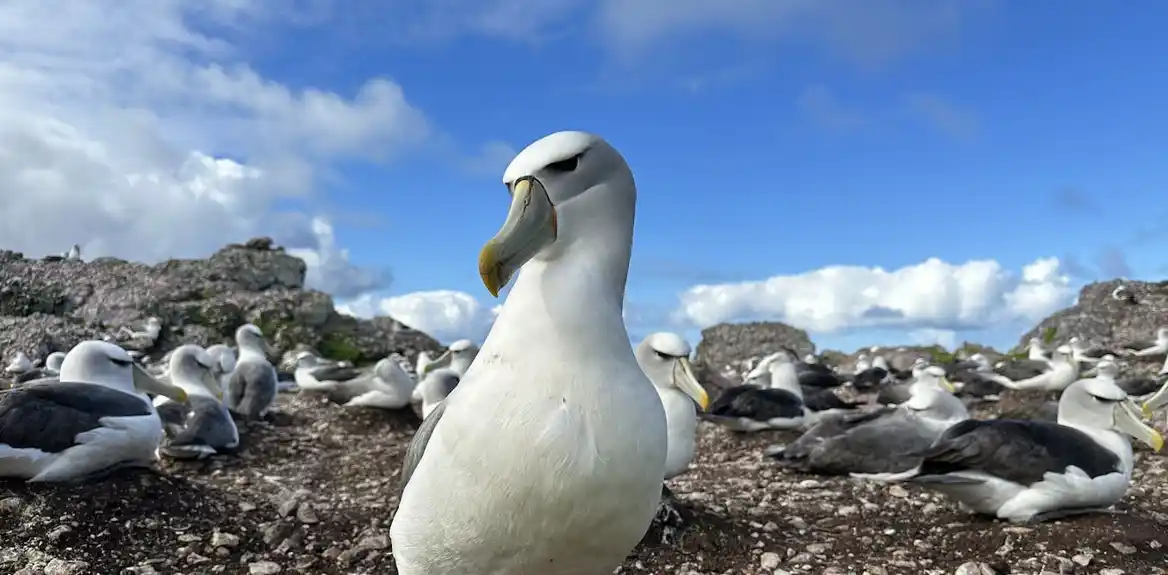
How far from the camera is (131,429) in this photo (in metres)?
6.68

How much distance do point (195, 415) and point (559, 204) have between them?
791 cm

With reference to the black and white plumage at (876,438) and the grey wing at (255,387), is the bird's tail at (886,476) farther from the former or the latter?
the grey wing at (255,387)

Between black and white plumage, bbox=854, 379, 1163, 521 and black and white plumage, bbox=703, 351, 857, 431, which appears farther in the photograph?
black and white plumage, bbox=703, 351, 857, 431

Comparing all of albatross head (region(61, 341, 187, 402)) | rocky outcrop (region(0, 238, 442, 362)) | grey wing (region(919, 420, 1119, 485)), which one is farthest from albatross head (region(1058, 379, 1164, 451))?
rocky outcrop (region(0, 238, 442, 362))

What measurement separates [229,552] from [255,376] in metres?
7.50

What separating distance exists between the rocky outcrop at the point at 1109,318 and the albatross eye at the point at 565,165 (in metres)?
29.7

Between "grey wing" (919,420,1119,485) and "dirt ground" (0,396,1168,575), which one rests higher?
"grey wing" (919,420,1119,485)

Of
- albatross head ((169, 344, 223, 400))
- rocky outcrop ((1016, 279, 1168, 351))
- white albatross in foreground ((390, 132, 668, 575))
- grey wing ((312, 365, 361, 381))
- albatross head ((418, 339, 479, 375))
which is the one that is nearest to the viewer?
white albatross in foreground ((390, 132, 668, 575))

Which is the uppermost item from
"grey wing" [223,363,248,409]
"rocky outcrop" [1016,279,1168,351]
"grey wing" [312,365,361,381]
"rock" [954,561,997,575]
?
"rocky outcrop" [1016,279,1168,351]

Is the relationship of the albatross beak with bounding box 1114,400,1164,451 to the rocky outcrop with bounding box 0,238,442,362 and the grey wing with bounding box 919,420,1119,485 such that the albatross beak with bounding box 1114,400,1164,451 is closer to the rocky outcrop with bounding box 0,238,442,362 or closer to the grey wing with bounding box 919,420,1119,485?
the grey wing with bounding box 919,420,1119,485

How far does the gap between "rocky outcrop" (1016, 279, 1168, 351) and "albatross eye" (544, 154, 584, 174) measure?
2966 cm

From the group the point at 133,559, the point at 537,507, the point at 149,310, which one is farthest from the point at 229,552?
the point at 149,310

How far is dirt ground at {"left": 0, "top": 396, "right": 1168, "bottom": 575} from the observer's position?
5.43 meters

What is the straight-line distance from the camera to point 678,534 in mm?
5816
